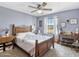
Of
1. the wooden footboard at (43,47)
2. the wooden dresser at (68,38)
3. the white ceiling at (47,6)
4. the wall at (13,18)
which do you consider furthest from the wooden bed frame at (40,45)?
the white ceiling at (47,6)

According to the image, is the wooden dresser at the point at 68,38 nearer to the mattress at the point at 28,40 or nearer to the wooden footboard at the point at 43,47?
the wooden footboard at the point at 43,47

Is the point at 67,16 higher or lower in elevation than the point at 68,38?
higher

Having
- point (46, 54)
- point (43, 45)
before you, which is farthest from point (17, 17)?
point (46, 54)

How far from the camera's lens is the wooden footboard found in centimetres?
188

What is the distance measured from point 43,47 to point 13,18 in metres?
0.90

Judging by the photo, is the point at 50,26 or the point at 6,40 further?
the point at 50,26

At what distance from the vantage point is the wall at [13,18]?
1.79 meters

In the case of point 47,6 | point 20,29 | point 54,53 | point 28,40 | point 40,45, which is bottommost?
point 54,53

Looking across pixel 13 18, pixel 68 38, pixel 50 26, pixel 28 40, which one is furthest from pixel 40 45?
pixel 13 18

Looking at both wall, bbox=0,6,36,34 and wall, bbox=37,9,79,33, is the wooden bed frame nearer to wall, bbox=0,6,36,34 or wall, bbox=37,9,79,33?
wall, bbox=0,6,36,34

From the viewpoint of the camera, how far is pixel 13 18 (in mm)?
1908

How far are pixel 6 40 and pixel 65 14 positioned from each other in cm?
132

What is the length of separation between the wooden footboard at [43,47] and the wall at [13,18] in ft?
1.65

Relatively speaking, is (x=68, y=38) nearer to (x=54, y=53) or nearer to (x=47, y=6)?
(x=54, y=53)
